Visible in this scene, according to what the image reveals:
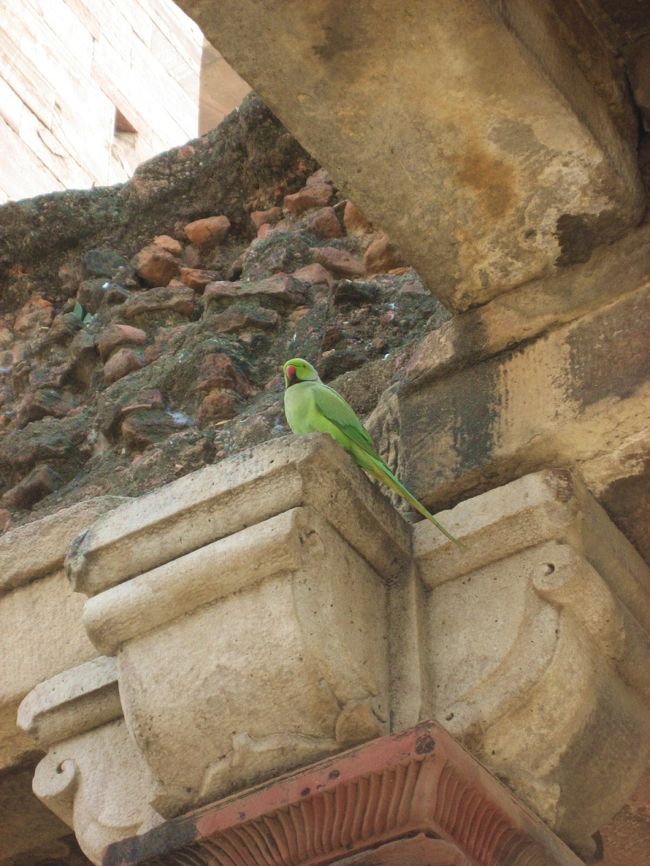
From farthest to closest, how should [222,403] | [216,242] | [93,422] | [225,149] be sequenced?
[225,149]
[216,242]
[93,422]
[222,403]

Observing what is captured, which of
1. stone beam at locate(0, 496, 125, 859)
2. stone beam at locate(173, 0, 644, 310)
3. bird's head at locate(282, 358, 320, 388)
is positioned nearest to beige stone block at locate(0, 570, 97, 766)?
stone beam at locate(0, 496, 125, 859)

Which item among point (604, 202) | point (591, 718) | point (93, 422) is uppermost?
point (93, 422)

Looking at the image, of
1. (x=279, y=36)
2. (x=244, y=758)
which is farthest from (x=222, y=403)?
(x=244, y=758)

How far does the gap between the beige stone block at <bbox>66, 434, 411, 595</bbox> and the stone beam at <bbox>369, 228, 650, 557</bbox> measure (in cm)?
24

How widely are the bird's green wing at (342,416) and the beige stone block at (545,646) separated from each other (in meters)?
0.23

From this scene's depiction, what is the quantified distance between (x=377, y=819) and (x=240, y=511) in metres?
0.61

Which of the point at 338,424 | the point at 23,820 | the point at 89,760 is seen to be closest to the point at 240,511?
the point at 338,424

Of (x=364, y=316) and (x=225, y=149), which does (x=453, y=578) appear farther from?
(x=225, y=149)

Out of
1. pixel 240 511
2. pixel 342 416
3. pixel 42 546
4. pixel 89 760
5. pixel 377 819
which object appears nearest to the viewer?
pixel 377 819

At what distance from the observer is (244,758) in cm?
226

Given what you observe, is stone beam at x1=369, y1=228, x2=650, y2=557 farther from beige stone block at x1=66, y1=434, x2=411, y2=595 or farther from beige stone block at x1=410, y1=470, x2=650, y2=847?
beige stone block at x1=66, y1=434, x2=411, y2=595

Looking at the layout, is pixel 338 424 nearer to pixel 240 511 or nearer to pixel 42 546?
pixel 240 511

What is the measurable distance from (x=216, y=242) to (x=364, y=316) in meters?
1.33

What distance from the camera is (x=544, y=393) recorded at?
2660mm
